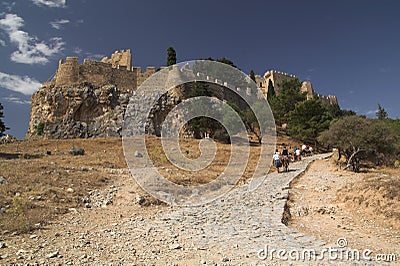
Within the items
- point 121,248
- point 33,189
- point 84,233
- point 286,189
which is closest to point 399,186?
point 286,189

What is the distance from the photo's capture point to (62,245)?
5305mm

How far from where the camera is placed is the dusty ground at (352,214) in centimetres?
588

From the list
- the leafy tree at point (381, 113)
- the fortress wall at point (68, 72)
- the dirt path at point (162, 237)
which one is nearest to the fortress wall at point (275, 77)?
the leafy tree at point (381, 113)

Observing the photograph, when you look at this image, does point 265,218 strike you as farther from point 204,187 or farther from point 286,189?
point 204,187

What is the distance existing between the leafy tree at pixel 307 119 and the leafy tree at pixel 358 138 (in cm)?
1219

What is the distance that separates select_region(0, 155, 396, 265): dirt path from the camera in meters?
4.63

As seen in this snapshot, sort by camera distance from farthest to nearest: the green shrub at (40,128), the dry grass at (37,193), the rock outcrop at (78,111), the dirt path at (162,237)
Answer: the green shrub at (40,128)
the rock outcrop at (78,111)
the dry grass at (37,193)
the dirt path at (162,237)

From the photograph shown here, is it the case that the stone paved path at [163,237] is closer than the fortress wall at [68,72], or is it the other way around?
the stone paved path at [163,237]

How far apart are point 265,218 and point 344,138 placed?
12.0m

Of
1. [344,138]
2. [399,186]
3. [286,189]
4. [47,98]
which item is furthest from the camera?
[47,98]

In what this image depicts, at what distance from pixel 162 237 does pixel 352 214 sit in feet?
19.0

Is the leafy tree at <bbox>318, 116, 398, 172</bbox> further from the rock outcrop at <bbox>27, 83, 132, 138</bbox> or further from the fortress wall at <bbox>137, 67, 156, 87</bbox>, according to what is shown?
the fortress wall at <bbox>137, 67, 156, 87</bbox>

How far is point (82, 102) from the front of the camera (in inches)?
1331

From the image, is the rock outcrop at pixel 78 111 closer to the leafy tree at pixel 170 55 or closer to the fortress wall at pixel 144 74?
the fortress wall at pixel 144 74
